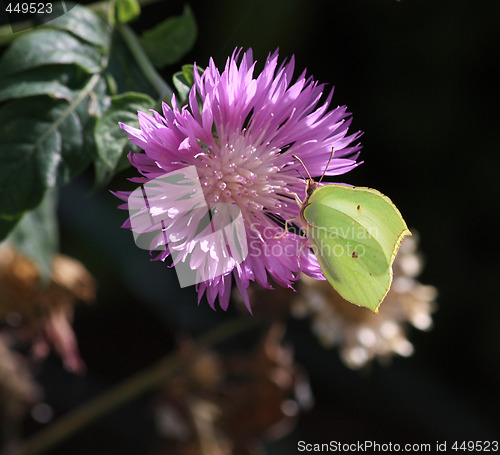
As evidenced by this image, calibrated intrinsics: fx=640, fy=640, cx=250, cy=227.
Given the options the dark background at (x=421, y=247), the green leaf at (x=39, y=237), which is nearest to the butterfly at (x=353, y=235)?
the green leaf at (x=39, y=237)

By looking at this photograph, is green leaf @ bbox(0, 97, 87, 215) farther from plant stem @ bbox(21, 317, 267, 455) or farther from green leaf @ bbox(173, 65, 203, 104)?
plant stem @ bbox(21, 317, 267, 455)

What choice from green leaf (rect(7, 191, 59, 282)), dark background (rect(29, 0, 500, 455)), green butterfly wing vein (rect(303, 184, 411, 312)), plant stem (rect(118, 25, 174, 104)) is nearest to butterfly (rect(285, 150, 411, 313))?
green butterfly wing vein (rect(303, 184, 411, 312))

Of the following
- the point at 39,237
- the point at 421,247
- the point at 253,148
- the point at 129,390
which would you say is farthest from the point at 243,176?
the point at 421,247

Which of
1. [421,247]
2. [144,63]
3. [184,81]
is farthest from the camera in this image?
[421,247]

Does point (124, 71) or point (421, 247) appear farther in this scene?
point (421, 247)

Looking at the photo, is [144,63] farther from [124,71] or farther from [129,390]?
[129,390]

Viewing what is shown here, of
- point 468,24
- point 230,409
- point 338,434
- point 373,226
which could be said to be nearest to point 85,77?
point 373,226
